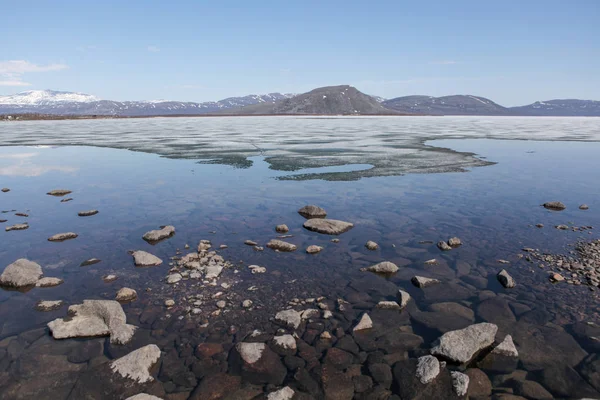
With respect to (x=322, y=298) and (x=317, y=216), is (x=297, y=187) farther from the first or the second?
(x=322, y=298)

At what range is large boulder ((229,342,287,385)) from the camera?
20.9 feet

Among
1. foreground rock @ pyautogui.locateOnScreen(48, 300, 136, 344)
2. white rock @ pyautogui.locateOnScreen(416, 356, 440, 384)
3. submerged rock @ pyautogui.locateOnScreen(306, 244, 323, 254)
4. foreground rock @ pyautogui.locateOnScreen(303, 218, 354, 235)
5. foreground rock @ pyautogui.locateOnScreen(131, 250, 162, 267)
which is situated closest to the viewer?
white rock @ pyautogui.locateOnScreen(416, 356, 440, 384)

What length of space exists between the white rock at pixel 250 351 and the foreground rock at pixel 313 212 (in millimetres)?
8447

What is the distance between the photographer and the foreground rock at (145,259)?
35.1ft

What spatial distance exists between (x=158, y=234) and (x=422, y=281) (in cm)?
868

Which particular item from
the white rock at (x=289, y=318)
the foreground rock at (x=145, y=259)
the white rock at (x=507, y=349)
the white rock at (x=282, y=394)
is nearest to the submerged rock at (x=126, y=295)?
the foreground rock at (x=145, y=259)

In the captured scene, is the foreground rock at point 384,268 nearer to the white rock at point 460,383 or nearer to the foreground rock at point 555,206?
the white rock at point 460,383

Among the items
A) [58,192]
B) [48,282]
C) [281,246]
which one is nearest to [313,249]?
[281,246]

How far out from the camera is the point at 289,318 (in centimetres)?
790

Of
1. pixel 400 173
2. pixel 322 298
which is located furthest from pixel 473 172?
pixel 322 298

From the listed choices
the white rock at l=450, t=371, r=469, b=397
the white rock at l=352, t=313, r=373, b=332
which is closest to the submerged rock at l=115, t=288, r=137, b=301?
the white rock at l=352, t=313, r=373, b=332

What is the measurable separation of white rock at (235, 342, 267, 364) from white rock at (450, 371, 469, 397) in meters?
3.32

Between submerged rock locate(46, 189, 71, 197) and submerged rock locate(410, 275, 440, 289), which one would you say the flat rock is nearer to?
submerged rock locate(410, 275, 440, 289)

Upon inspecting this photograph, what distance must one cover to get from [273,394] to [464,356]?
342 cm
